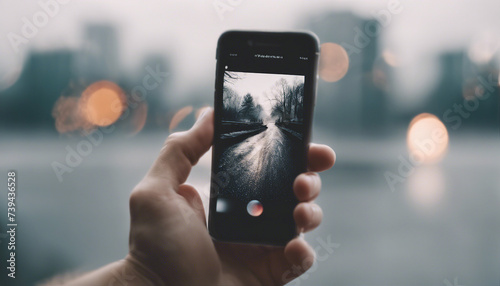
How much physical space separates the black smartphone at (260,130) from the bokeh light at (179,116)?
0.57 m

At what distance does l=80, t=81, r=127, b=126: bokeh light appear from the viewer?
1.32 meters

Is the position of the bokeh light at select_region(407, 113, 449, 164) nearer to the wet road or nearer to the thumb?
the wet road

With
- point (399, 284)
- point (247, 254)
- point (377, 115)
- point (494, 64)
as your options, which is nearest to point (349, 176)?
point (377, 115)

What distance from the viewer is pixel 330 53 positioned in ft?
3.99

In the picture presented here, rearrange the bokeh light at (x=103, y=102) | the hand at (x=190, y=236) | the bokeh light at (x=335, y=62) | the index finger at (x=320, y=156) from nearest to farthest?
the hand at (x=190, y=236)
the index finger at (x=320, y=156)
the bokeh light at (x=335, y=62)
the bokeh light at (x=103, y=102)

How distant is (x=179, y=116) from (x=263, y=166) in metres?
0.68

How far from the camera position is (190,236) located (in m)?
0.72

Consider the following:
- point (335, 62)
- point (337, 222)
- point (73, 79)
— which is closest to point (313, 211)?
point (335, 62)

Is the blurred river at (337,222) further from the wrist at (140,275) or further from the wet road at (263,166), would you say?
the wrist at (140,275)

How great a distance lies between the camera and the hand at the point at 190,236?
70cm

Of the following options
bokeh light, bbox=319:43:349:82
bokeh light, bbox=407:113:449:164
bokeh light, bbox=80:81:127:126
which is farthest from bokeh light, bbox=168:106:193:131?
bokeh light, bbox=407:113:449:164

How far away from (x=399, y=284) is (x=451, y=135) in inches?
24.9

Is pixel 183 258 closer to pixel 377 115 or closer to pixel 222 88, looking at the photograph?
pixel 222 88

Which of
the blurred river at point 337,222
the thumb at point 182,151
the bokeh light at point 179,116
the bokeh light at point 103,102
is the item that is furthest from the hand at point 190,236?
the bokeh light at point 103,102
